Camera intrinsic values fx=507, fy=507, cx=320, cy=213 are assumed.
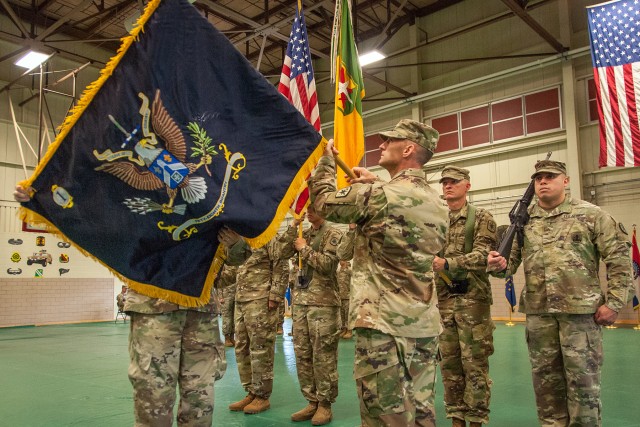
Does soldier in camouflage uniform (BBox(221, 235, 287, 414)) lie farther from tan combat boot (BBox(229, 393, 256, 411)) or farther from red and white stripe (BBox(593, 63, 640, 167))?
red and white stripe (BBox(593, 63, 640, 167))

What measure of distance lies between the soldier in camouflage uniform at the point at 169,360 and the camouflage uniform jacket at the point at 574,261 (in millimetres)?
1957

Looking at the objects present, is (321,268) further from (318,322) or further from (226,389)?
(226,389)

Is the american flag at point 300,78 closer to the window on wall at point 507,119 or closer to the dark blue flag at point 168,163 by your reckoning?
the dark blue flag at point 168,163

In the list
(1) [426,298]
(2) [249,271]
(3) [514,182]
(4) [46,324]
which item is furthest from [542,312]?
(4) [46,324]

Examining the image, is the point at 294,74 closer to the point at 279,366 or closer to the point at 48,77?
the point at 279,366

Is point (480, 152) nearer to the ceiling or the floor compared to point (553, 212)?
nearer to the ceiling

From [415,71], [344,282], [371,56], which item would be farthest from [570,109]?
[344,282]

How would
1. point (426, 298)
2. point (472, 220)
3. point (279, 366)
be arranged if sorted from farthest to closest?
point (279, 366), point (472, 220), point (426, 298)

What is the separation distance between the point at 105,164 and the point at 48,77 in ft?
49.9

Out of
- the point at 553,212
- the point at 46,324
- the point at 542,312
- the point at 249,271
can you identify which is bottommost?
the point at 46,324

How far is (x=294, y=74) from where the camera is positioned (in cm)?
487

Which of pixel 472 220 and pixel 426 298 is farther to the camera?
pixel 472 220

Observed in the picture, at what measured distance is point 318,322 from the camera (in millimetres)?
3986

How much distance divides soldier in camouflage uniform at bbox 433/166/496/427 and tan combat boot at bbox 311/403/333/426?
2.88ft
